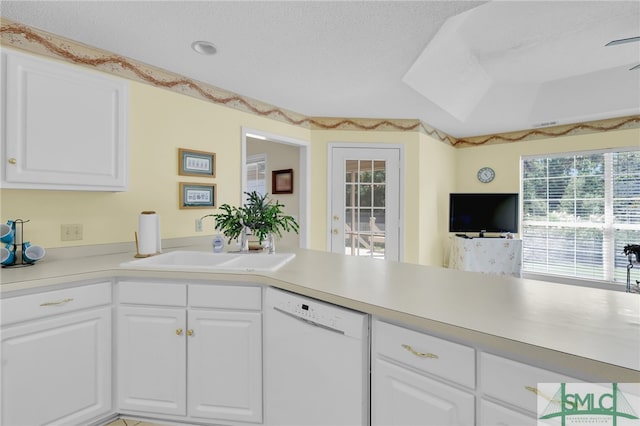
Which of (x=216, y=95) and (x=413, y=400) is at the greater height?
(x=216, y=95)

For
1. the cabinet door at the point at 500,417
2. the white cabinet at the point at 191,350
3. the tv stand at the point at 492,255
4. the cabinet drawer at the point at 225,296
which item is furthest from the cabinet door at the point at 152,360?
the tv stand at the point at 492,255

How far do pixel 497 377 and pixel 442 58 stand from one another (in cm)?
250

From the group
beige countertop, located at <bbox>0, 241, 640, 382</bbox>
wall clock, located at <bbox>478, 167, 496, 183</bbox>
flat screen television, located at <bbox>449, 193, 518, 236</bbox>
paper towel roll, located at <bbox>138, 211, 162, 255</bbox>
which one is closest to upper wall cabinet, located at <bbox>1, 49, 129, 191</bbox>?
paper towel roll, located at <bbox>138, 211, 162, 255</bbox>

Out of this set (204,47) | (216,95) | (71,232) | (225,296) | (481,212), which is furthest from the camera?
(481,212)

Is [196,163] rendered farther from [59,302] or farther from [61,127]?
[59,302]

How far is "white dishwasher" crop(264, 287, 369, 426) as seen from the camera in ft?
3.98

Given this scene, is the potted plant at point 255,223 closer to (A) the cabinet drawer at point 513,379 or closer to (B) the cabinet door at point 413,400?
(B) the cabinet door at point 413,400

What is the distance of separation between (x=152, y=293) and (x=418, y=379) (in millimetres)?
1377

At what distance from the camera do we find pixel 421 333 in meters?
1.05

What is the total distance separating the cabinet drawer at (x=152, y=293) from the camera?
1.65 meters

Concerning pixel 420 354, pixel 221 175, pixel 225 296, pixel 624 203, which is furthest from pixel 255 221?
pixel 624 203

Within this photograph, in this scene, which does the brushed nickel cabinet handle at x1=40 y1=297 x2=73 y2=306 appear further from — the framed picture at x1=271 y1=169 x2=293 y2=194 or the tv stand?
the tv stand

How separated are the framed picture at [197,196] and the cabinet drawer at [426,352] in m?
1.95

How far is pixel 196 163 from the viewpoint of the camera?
2611 millimetres
